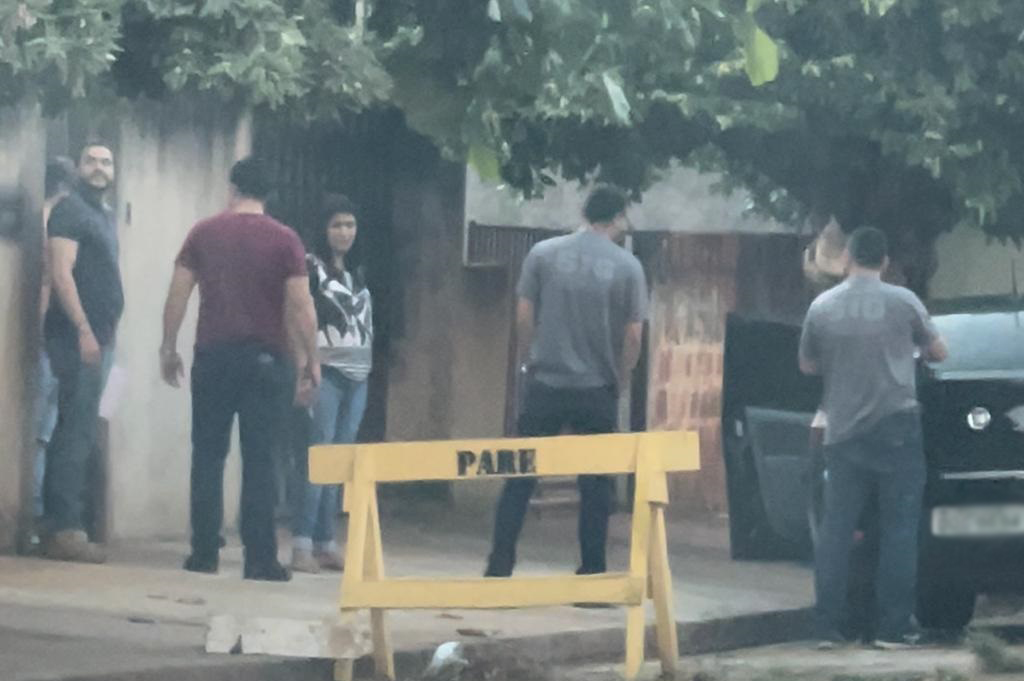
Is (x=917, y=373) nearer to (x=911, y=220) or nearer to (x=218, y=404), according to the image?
(x=218, y=404)

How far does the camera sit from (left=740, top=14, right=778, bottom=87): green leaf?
7.31 meters

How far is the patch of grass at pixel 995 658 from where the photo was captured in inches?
359

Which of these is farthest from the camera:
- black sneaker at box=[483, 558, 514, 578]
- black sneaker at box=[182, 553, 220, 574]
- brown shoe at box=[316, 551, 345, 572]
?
brown shoe at box=[316, 551, 345, 572]

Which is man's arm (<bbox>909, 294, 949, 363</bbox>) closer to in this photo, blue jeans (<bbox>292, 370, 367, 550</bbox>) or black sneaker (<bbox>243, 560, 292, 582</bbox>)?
blue jeans (<bbox>292, 370, 367, 550</bbox>)

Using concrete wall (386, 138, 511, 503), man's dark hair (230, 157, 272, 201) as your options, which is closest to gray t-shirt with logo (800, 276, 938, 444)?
man's dark hair (230, 157, 272, 201)

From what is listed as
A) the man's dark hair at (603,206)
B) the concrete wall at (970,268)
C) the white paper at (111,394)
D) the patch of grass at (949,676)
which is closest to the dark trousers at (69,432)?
the white paper at (111,394)

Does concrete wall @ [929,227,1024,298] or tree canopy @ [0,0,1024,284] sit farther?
concrete wall @ [929,227,1024,298]

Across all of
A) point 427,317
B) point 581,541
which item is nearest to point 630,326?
point 581,541

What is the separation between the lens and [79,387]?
458 inches

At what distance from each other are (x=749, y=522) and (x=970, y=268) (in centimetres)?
864

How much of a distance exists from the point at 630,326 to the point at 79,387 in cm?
257

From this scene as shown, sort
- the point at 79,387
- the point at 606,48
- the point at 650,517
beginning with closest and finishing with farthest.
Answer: the point at 606,48 < the point at 650,517 < the point at 79,387

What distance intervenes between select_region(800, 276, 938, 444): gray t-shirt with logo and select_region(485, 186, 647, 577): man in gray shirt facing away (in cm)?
84

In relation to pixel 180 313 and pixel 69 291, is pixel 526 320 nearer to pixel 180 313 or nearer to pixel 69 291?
pixel 180 313
